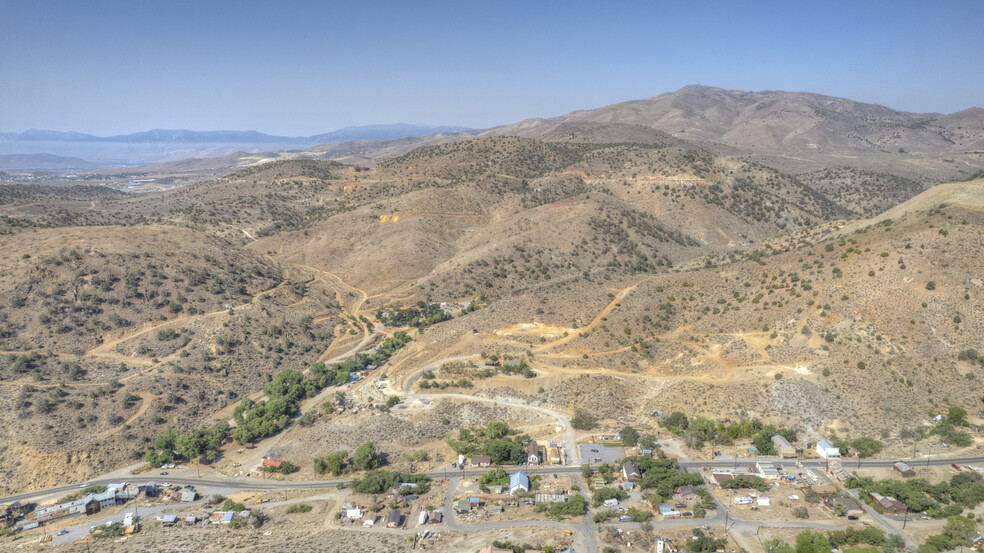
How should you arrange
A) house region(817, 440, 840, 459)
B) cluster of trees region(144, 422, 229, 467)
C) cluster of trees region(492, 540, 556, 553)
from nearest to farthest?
cluster of trees region(492, 540, 556, 553), house region(817, 440, 840, 459), cluster of trees region(144, 422, 229, 467)

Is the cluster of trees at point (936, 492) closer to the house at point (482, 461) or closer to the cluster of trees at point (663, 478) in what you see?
the cluster of trees at point (663, 478)

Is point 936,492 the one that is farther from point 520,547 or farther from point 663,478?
point 520,547

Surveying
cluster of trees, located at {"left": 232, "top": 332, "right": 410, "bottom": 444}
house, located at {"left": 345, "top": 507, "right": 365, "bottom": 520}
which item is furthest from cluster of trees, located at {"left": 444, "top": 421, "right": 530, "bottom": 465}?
cluster of trees, located at {"left": 232, "top": 332, "right": 410, "bottom": 444}

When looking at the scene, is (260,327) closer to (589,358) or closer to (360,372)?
(360,372)

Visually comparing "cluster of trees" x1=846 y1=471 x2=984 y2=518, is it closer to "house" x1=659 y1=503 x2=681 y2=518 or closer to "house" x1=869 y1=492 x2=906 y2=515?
"house" x1=869 y1=492 x2=906 y2=515

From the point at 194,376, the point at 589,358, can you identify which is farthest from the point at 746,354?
the point at 194,376
